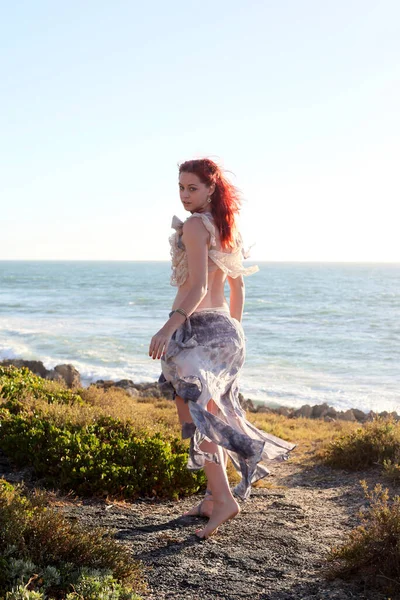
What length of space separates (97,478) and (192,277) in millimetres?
2236

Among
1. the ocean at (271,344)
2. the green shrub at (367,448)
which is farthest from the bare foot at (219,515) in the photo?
the ocean at (271,344)

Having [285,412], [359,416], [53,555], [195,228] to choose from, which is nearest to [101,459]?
[53,555]

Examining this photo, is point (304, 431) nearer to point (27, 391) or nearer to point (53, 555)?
point (27, 391)

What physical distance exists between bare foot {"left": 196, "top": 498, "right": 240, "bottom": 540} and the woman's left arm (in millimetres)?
1195

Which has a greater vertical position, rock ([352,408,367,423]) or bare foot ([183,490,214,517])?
bare foot ([183,490,214,517])

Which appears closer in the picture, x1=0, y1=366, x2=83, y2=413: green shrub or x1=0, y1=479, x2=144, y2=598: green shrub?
x1=0, y1=479, x2=144, y2=598: green shrub

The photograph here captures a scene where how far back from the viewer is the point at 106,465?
5.73m

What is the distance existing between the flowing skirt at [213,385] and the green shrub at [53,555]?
0.90 m

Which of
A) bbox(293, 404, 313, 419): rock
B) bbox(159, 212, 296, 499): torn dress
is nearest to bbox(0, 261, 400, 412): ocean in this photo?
bbox(293, 404, 313, 419): rock

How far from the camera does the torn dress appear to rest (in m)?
4.33

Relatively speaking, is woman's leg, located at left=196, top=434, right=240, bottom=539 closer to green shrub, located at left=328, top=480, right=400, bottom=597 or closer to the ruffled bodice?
green shrub, located at left=328, top=480, right=400, bottom=597

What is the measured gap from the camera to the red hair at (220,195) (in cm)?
469

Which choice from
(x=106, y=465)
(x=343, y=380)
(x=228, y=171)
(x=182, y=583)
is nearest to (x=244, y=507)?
(x=106, y=465)

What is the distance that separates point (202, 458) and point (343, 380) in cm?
1882
